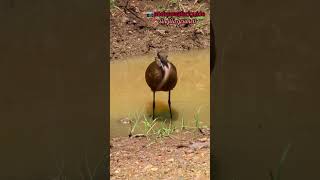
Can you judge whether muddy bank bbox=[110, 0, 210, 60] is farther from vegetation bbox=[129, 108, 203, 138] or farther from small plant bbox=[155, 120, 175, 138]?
small plant bbox=[155, 120, 175, 138]

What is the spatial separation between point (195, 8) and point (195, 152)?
3.95 m

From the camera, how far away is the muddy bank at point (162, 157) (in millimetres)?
3914

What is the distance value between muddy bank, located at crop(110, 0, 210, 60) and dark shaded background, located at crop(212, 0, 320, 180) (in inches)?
151

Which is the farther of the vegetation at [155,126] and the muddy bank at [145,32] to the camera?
the muddy bank at [145,32]

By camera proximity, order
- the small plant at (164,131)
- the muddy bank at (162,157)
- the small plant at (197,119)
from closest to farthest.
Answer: the muddy bank at (162,157), the small plant at (164,131), the small plant at (197,119)

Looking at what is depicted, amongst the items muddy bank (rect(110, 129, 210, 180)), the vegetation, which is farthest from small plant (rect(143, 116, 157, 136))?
muddy bank (rect(110, 129, 210, 180))

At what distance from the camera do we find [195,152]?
432 cm

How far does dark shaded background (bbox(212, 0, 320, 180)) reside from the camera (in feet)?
10.5

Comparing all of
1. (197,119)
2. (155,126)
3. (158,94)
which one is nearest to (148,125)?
(155,126)

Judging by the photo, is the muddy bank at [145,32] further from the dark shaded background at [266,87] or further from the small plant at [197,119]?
the dark shaded background at [266,87]
